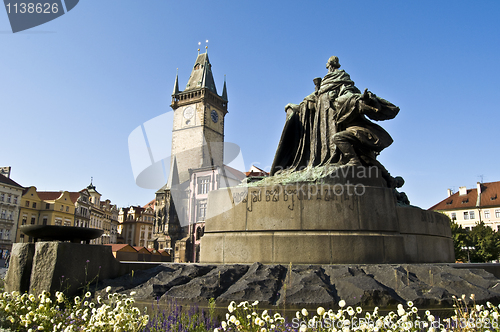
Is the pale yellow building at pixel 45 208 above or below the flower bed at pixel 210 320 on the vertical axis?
above

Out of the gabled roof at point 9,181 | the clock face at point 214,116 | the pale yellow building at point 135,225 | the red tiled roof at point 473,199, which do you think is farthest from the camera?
the pale yellow building at point 135,225

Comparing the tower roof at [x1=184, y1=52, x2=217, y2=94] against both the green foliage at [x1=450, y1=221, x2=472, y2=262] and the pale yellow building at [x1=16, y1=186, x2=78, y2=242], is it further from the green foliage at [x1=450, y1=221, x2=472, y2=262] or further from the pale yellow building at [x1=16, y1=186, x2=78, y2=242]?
the green foliage at [x1=450, y1=221, x2=472, y2=262]

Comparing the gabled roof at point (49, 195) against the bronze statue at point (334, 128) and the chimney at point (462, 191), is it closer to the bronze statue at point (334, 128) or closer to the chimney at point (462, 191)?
the bronze statue at point (334, 128)

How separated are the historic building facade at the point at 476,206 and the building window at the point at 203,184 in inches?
1539

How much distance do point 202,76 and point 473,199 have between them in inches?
2386

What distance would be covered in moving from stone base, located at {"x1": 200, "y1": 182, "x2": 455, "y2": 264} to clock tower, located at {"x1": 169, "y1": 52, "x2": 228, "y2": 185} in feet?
226

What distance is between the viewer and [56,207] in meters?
65.5

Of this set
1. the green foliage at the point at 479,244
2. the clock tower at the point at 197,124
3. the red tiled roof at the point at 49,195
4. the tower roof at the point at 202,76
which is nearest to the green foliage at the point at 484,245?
the green foliage at the point at 479,244

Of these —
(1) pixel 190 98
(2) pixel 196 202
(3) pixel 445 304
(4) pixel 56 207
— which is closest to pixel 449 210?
(2) pixel 196 202

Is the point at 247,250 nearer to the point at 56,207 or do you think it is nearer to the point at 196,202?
the point at 196,202

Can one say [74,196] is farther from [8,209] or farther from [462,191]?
[462,191]

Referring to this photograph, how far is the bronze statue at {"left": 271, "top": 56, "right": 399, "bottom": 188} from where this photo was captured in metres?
8.88

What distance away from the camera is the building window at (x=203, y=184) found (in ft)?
224

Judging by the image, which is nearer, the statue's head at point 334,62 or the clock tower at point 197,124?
the statue's head at point 334,62
